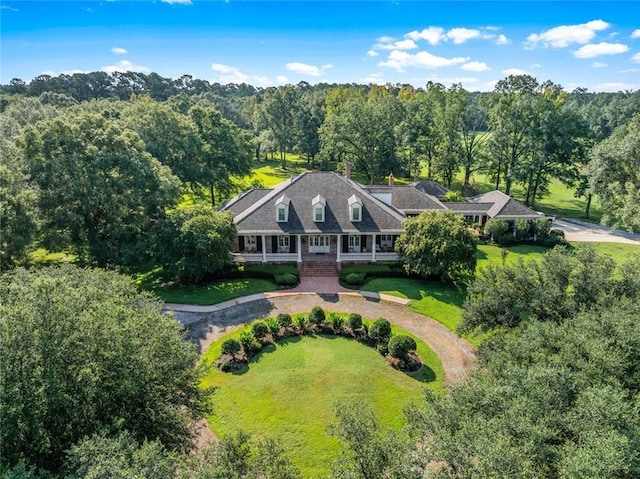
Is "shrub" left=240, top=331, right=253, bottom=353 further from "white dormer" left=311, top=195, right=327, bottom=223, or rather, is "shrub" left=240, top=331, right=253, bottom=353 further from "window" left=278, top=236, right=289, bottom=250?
"white dormer" left=311, top=195, right=327, bottom=223

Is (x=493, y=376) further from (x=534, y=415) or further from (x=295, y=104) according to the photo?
(x=295, y=104)

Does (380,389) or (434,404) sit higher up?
(434,404)

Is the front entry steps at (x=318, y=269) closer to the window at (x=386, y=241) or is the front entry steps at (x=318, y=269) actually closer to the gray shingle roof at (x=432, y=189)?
the window at (x=386, y=241)

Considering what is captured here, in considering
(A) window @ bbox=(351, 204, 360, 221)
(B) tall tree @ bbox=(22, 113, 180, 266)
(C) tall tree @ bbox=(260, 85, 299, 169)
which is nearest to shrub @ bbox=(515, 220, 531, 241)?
(A) window @ bbox=(351, 204, 360, 221)

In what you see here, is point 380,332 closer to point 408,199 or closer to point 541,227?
point 408,199

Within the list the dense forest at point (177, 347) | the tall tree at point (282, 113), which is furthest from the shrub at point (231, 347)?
the tall tree at point (282, 113)

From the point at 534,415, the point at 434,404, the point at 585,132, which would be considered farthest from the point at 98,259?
the point at 585,132
